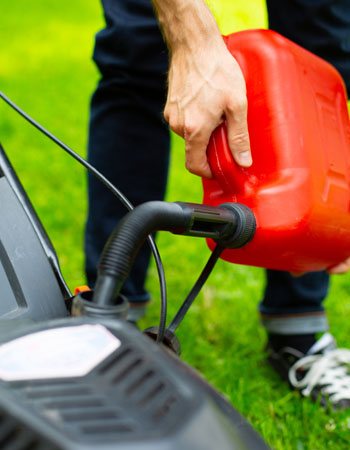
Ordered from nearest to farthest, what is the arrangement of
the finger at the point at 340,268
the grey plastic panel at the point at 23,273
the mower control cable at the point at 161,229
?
the mower control cable at the point at 161,229
the grey plastic panel at the point at 23,273
the finger at the point at 340,268

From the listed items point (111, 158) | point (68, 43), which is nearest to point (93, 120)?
point (111, 158)

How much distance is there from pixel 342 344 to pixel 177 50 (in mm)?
899

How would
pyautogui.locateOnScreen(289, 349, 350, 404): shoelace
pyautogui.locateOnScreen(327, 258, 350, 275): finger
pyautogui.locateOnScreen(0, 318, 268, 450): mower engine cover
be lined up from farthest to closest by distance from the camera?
pyautogui.locateOnScreen(289, 349, 350, 404): shoelace
pyautogui.locateOnScreen(327, 258, 350, 275): finger
pyautogui.locateOnScreen(0, 318, 268, 450): mower engine cover

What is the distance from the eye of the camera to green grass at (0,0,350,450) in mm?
1045

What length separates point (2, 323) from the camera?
60 cm

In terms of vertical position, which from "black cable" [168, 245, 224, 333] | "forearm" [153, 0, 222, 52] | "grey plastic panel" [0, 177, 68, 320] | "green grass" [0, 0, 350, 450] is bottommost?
"green grass" [0, 0, 350, 450]

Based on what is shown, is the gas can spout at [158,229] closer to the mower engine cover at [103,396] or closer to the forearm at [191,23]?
the mower engine cover at [103,396]

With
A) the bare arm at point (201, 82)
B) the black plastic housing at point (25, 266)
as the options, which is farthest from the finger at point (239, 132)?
the black plastic housing at point (25, 266)

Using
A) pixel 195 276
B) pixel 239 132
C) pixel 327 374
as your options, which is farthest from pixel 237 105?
pixel 195 276

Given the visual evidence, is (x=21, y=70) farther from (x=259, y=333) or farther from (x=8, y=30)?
(x=259, y=333)

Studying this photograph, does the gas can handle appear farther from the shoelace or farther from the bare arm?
the shoelace

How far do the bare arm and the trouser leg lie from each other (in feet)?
0.98

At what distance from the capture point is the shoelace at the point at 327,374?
1.15 metres

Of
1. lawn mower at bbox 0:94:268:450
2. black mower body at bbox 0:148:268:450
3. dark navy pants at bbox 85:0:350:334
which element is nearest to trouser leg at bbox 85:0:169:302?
dark navy pants at bbox 85:0:350:334
